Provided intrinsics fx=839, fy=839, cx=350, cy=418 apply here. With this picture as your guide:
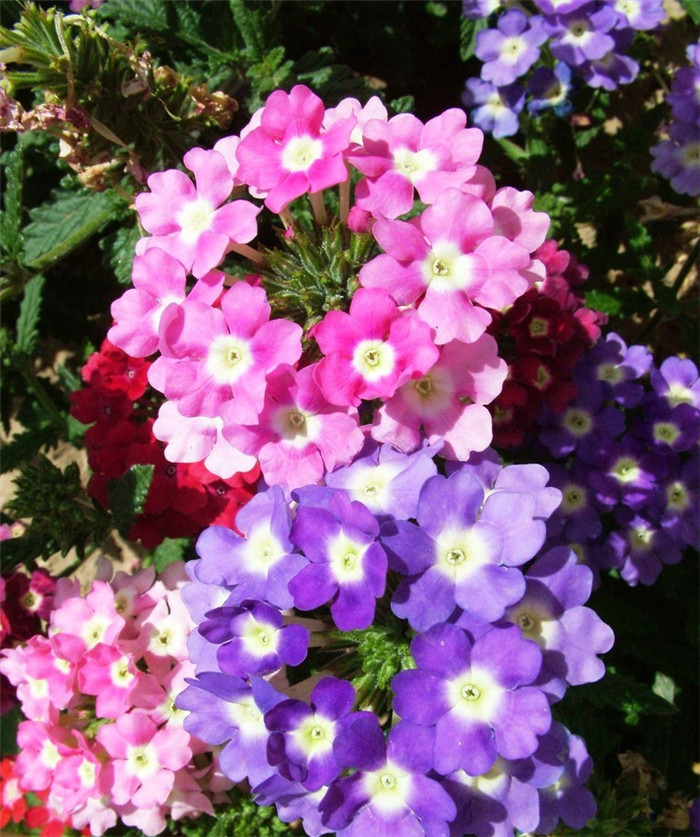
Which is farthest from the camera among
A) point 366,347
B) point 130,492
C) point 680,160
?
point 680,160

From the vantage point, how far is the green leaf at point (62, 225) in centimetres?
256

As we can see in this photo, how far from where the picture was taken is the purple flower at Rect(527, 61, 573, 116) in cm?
285

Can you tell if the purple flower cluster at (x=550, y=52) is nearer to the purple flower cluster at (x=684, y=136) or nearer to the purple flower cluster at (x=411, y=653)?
the purple flower cluster at (x=684, y=136)

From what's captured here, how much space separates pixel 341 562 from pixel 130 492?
3.07 ft

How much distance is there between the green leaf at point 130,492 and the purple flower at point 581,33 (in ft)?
5.99

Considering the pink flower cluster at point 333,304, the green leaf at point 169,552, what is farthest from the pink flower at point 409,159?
the green leaf at point 169,552

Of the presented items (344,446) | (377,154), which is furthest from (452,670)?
(377,154)

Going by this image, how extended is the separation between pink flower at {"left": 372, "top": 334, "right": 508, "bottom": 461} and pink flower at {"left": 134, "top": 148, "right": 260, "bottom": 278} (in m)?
0.45

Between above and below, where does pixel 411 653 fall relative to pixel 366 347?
below

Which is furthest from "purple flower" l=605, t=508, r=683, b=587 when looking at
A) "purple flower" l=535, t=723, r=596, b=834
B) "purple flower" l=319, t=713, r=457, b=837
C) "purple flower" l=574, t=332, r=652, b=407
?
"purple flower" l=319, t=713, r=457, b=837

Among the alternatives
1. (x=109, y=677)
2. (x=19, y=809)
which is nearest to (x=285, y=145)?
(x=109, y=677)

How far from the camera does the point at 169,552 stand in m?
2.76

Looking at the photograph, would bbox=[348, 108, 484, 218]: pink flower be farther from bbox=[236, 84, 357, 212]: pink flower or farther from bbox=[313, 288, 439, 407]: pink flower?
bbox=[313, 288, 439, 407]: pink flower

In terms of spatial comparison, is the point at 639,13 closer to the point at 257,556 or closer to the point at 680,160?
the point at 680,160
